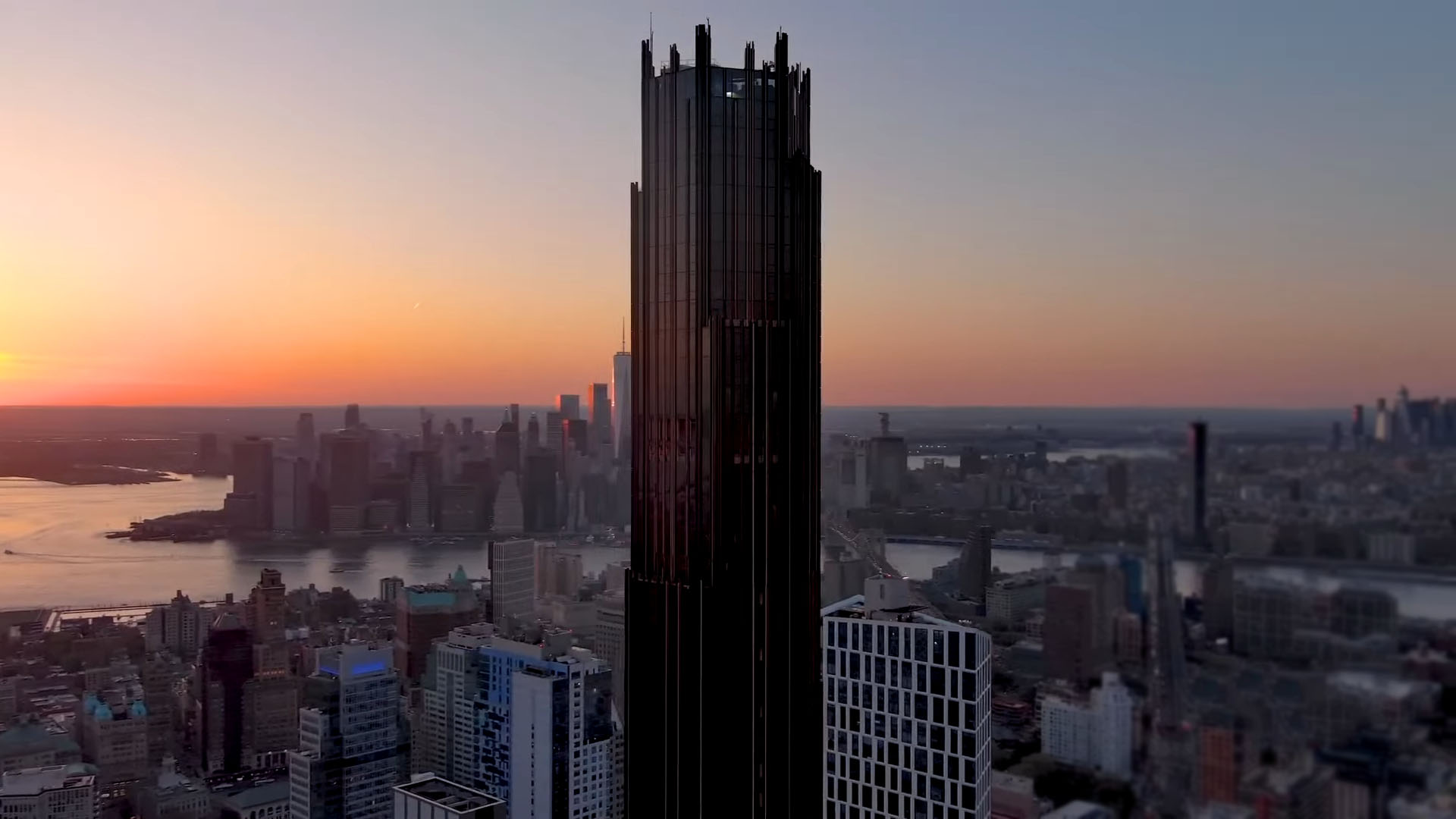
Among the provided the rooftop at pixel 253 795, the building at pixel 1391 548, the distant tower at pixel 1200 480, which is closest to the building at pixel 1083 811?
the distant tower at pixel 1200 480

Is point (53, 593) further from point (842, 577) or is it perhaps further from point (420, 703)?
point (842, 577)

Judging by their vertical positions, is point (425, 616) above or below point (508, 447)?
below

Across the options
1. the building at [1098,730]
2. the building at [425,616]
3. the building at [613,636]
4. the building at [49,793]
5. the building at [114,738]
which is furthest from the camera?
the building at [425,616]

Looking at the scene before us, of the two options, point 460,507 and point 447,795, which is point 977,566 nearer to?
point 447,795

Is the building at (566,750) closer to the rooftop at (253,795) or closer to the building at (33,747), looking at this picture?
the rooftop at (253,795)

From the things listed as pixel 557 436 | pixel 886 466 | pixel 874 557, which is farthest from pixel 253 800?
pixel 886 466

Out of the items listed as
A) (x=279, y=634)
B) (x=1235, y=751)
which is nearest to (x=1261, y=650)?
(x=1235, y=751)
